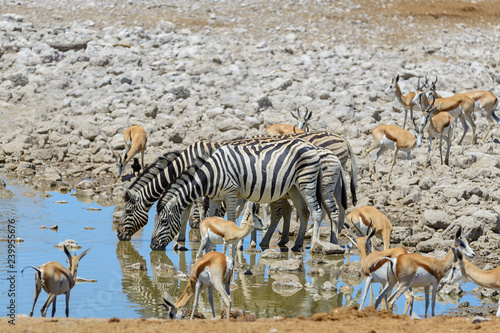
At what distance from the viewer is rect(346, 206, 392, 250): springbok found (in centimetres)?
1111

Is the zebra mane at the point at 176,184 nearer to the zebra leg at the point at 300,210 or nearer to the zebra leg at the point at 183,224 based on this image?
the zebra leg at the point at 183,224

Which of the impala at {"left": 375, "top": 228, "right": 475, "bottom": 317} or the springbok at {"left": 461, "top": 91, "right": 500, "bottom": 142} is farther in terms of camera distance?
the springbok at {"left": 461, "top": 91, "right": 500, "bottom": 142}

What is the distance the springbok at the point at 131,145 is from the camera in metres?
17.7

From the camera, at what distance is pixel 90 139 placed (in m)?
19.8

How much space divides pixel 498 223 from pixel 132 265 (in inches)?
236

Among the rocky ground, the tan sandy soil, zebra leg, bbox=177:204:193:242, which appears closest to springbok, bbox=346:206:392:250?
the rocky ground

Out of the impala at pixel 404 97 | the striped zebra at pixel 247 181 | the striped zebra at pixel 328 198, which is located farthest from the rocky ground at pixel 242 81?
the striped zebra at pixel 247 181

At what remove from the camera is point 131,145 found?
18.0m

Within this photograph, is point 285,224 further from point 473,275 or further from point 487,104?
point 487,104

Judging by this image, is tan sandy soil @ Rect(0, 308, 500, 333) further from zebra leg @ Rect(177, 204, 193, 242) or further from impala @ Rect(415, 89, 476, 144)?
Result: impala @ Rect(415, 89, 476, 144)

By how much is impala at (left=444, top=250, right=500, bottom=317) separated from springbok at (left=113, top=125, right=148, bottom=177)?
10502 millimetres

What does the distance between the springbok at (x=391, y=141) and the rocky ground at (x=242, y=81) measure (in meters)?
0.42

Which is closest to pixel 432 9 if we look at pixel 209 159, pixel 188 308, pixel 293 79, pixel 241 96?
pixel 293 79

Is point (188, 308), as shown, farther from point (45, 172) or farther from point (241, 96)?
point (241, 96)
